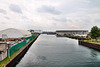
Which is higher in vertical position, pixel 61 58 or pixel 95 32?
pixel 95 32

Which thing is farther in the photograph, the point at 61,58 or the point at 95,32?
the point at 95,32

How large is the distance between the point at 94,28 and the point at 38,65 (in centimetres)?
3606

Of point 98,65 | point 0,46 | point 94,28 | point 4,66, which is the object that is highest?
point 94,28

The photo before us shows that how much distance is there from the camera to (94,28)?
43.1 meters

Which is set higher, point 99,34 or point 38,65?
point 99,34

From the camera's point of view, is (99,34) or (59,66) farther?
(99,34)

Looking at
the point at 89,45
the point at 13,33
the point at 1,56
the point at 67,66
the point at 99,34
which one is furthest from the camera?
the point at 13,33

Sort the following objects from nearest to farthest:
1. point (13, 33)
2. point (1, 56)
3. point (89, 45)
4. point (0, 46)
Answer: point (1, 56) < point (0, 46) < point (89, 45) < point (13, 33)

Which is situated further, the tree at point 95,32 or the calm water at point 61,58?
the tree at point 95,32

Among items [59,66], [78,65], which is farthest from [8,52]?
[78,65]

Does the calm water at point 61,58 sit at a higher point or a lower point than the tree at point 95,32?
lower

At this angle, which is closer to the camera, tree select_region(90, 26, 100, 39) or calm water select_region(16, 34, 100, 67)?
calm water select_region(16, 34, 100, 67)

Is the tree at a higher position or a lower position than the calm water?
higher

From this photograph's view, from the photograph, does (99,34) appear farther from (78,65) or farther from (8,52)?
(8,52)
